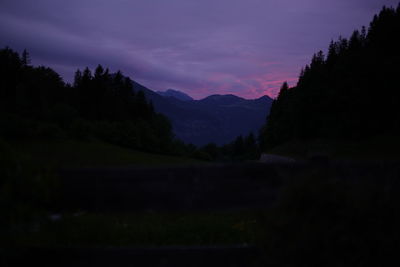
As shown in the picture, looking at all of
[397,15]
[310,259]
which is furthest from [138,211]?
[397,15]

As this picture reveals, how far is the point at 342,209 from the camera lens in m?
2.41

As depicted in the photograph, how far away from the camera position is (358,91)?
41969mm

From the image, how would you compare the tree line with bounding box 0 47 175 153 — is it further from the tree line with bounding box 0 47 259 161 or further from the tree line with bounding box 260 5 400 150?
the tree line with bounding box 260 5 400 150

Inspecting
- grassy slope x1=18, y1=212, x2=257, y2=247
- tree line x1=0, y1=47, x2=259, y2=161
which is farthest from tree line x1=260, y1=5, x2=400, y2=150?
grassy slope x1=18, y1=212, x2=257, y2=247

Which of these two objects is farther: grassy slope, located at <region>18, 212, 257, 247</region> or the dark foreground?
grassy slope, located at <region>18, 212, 257, 247</region>

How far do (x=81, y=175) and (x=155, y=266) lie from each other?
0.89m

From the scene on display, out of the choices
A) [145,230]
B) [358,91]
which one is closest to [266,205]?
[145,230]

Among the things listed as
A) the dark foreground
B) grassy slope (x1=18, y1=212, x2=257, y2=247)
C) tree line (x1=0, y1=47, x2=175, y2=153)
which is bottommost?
grassy slope (x1=18, y1=212, x2=257, y2=247)

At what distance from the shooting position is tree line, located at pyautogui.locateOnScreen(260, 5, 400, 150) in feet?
134

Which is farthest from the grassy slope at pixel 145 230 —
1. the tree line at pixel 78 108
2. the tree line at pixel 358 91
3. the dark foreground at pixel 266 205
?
the tree line at pixel 358 91

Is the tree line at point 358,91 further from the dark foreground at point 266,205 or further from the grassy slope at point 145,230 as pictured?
the dark foreground at point 266,205

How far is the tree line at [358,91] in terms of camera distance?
40.9m

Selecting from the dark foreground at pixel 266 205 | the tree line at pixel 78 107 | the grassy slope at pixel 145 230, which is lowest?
the grassy slope at pixel 145 230

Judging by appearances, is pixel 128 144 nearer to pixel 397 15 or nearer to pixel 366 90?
pixel 366 90
